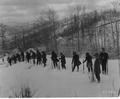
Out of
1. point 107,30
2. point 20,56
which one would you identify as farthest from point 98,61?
point 20,56

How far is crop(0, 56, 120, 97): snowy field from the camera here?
3.16 m

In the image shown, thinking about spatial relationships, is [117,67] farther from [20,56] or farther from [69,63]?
[20,56]

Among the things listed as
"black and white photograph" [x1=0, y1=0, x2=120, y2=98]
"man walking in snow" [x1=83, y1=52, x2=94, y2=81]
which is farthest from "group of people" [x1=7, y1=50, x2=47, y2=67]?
"man walking in snow" [x1=83, y1=52, x2=94, y2=81]

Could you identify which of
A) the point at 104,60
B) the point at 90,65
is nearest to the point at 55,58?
the point at 90,65

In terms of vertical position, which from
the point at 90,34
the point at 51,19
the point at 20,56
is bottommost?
the point at 20,56

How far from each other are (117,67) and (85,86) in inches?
30.9

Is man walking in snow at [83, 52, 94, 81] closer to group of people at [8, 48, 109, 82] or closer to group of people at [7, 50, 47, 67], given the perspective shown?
group of people at [8, 48, 109, 82]

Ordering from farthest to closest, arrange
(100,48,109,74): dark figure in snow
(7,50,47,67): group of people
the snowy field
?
(100,48,109,74): dark figure in snow < (7,50,47,67): group of people < the snowy field

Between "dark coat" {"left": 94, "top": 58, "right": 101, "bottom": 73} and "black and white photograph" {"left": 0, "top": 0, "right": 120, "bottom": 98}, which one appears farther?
"dark coat" {"left": 94, "top": 58, "right": 101, "bottom": 73}

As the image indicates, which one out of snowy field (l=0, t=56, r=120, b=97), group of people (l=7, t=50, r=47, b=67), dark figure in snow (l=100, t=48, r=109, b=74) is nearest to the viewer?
snowy field (l=0, t=56, r=120, b=97)

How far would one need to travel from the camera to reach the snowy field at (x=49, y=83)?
10.4 feet

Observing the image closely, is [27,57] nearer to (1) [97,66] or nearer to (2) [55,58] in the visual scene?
(2) [55,58]

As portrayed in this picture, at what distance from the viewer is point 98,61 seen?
3.83 meters

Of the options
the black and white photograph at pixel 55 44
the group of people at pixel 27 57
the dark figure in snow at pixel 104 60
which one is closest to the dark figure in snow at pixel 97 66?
the black and white photograph at pixel 55 44
